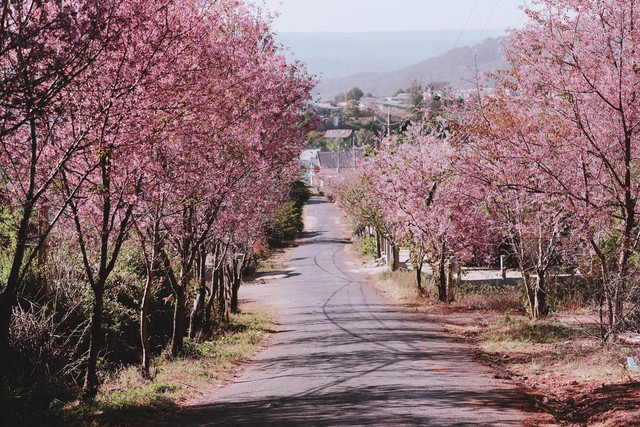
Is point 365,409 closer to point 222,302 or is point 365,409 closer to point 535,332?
point 535,332

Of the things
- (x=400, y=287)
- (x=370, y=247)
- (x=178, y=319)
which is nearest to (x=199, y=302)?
(x=178, y=319)

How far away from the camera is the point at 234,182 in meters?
14.9

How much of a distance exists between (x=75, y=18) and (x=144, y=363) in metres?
7.14

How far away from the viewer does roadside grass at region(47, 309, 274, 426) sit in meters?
9.68

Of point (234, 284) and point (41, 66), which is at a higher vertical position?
point (41, 66)

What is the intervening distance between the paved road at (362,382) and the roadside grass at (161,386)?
17.9 inches

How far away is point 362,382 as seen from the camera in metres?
11.8

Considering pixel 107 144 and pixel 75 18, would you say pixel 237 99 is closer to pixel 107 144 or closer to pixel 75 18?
pixel 107 144

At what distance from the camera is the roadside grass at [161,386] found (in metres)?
9.68

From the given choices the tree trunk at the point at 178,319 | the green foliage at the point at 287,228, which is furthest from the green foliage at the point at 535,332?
the green foliage at the point at 287,228

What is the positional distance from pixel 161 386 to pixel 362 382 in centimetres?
312

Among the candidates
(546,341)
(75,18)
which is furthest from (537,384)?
(75,18)

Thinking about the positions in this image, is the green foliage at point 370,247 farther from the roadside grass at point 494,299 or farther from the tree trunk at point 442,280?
the tree trunk at point 442,280

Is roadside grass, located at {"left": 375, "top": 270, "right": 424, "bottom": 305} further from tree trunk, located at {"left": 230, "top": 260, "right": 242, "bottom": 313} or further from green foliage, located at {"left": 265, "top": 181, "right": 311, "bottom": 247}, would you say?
green foliage, located at {"left": 265, "top": 181, "right": 311, "bottom": 247}
